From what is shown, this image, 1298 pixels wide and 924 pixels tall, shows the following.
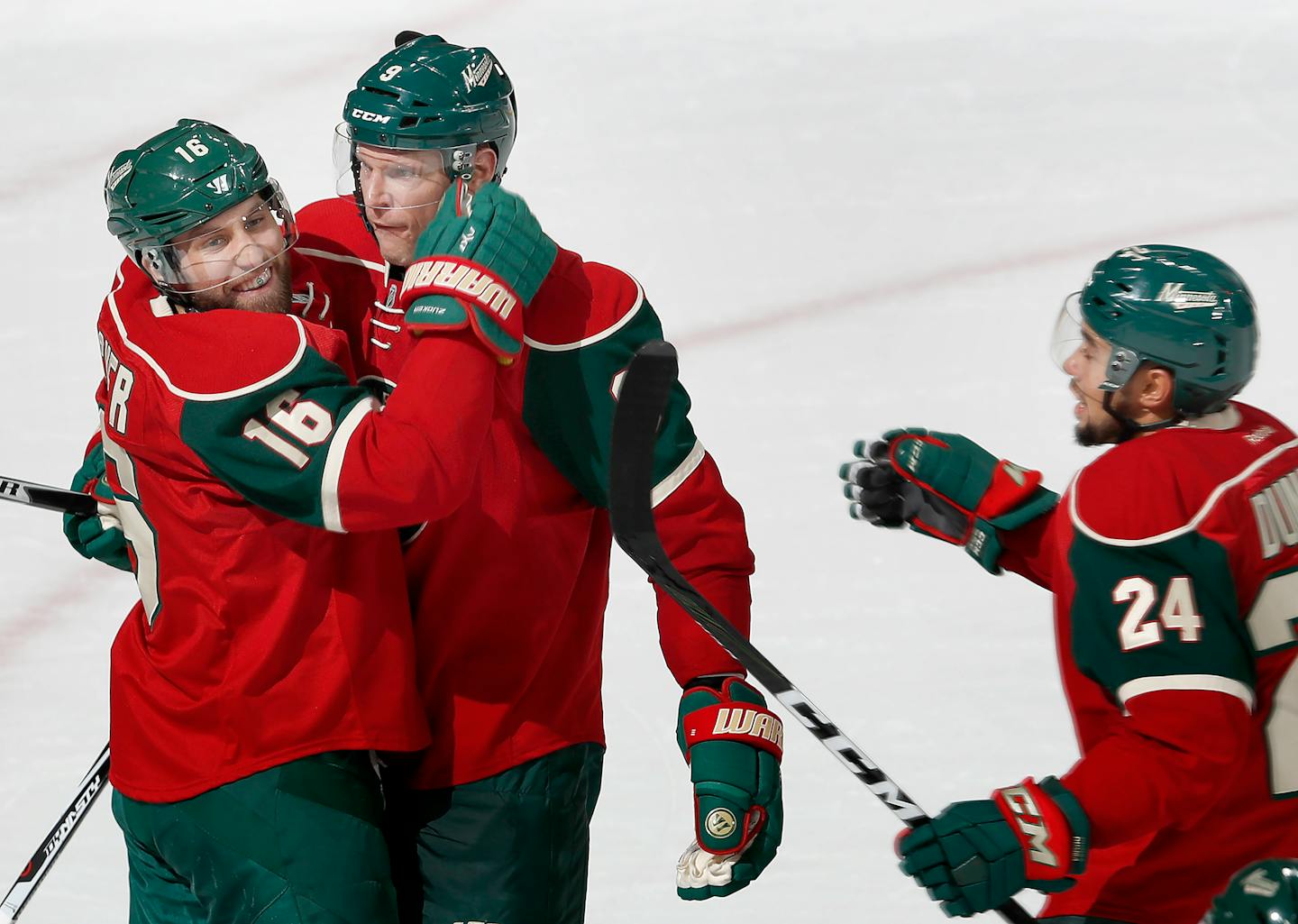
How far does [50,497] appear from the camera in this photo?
7.80 feet

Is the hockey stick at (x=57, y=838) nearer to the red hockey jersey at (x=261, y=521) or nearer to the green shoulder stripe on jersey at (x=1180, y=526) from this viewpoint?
the red hockey jersey at (x=261, y=521)

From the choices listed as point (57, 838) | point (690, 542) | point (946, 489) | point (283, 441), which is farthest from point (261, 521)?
point (946, 489)

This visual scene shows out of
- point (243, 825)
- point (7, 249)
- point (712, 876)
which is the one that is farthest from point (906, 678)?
point (7, 249)

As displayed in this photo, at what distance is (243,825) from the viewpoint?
1948 mm

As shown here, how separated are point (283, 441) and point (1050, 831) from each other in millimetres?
839

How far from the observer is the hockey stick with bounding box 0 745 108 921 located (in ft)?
7.84

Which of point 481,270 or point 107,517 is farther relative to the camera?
point 107,517

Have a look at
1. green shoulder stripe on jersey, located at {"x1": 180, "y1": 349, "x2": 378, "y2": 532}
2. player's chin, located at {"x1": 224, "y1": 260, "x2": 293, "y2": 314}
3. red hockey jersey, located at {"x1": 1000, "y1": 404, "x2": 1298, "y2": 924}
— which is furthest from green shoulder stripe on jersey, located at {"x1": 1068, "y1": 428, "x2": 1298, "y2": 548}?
player's chin, located at {"x1": 224, "y1": 260, "x2": 293, "y2": 314}

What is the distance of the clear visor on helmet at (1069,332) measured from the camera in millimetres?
2074

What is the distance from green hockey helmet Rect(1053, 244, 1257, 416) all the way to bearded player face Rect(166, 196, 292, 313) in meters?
0.89

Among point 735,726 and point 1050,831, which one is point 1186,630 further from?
point 735,726

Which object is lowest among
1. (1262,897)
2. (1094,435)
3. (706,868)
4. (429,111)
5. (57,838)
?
(57,838)

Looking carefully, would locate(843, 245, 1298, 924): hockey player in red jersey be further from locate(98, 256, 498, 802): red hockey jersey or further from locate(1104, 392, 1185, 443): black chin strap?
locate(98, 256, 498, 802): red hockey jersey

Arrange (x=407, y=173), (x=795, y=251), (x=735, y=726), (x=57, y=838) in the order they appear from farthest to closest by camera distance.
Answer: (x=795, y=251)
(x=57, y=838)
(x=407, y=173)
(x=735, y=726)
